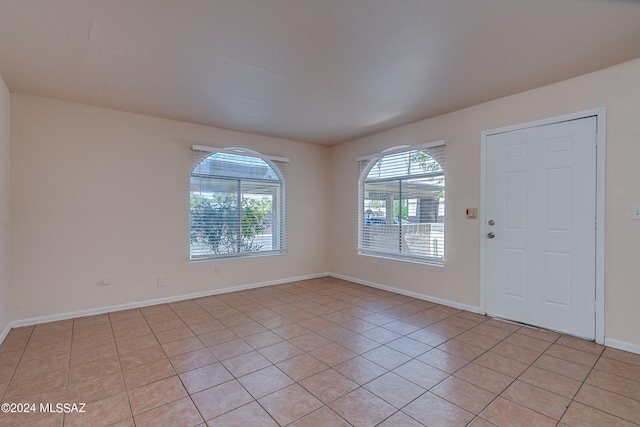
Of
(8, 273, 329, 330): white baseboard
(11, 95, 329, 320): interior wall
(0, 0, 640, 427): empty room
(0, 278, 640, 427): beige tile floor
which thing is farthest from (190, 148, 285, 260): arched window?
(0, 278, 640, 427): beige tile floor

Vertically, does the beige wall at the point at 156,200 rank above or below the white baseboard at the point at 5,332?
above

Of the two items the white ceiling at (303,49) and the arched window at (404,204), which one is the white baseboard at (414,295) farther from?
the white ceiling at (303,49)

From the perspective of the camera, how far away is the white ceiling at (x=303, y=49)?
1.92 meters

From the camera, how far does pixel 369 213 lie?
510 cm

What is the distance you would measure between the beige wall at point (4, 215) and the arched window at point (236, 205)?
1.82 metres

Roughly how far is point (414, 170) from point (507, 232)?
148 centimetres

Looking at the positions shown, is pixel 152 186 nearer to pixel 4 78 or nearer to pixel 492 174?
pixel 4 78

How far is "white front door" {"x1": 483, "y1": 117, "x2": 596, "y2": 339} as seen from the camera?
2.84 meters

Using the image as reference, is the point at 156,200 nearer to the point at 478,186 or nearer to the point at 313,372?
the point at 313,372

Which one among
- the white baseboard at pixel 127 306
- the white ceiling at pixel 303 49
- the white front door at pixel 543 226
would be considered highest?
the white ceiling at pixel 303 49

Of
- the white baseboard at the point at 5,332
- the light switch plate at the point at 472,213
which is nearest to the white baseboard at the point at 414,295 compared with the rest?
the light switch plate at the point at 472,213

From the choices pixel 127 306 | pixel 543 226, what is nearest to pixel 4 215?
pixel 127 306

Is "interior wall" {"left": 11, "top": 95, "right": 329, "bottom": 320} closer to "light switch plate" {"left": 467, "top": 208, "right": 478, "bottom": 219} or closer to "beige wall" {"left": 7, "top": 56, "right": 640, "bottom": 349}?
"beige wall" {"left": 7, "top": 56, "right": 640, "bottom": 349}

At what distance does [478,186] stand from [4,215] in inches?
199
